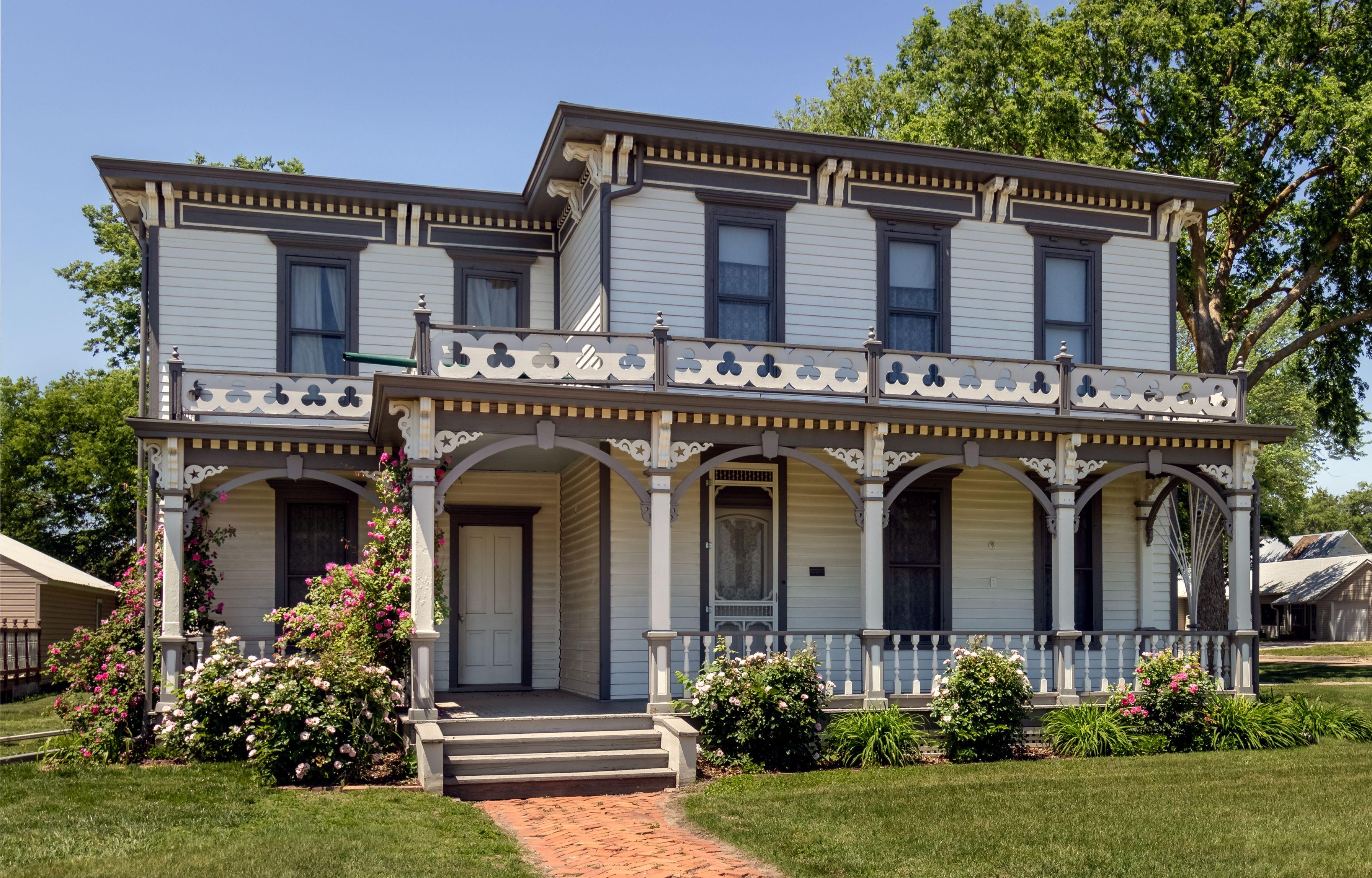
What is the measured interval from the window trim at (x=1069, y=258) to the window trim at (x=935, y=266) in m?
1.36

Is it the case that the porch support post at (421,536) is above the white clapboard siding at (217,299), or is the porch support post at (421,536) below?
below

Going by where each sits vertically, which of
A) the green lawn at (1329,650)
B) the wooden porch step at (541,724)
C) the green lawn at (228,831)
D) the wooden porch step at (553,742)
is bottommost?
the green lawn at (1329,650)

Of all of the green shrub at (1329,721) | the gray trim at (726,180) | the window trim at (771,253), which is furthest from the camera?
the window trim at (771,253)

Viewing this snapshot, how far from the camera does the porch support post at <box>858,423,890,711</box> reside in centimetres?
1567

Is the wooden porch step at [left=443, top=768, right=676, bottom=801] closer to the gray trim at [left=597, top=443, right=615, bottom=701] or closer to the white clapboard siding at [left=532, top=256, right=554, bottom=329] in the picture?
the gray trim at [left=597, top=443, right=615, bottom=701]

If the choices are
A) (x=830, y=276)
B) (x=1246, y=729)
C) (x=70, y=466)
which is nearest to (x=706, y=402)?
(x=830, y=276)

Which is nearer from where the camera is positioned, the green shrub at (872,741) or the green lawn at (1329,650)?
the green shrub at (872,741)

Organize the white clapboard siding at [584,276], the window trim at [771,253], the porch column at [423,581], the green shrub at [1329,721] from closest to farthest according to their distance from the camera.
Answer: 1. the porch column at [423,581]
2. the green shrub at [1329,721]
3. the white clapboard siding at [584,276]
4. the window trim at [771,253]

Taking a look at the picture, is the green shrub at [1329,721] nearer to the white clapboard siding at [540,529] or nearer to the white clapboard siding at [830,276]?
the white clapboard siding at [830,276]

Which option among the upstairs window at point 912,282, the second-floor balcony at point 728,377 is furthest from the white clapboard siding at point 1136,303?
the upstairs window at point 912,282

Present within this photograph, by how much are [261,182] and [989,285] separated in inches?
411

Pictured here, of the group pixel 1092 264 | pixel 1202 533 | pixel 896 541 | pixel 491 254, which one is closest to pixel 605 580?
pixel 896 541

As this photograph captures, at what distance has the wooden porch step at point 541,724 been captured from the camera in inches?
548

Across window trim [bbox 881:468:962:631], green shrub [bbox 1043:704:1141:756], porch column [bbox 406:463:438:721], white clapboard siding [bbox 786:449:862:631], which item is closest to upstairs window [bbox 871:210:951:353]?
window trim [bbox 881:468:962:631]
